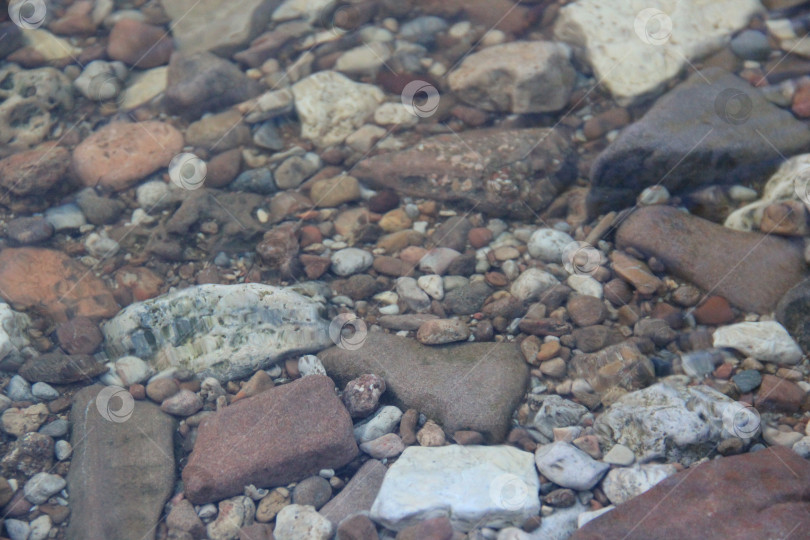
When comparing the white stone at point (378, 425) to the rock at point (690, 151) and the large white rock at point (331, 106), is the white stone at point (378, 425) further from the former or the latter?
the large white rock at point (331, 106)

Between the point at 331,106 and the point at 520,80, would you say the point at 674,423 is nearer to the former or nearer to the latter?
the point at 520,80

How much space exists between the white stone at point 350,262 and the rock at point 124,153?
1791mm

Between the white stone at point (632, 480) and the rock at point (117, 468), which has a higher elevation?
the white stone at point (632, 480)

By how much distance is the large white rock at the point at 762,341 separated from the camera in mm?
3377

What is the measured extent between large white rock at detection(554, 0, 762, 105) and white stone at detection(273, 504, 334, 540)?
13.0ft

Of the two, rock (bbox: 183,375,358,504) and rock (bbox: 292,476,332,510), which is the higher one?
rock (bbox: 183,375,358,504)

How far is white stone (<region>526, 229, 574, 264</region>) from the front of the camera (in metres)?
4.07

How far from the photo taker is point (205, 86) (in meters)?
5.07

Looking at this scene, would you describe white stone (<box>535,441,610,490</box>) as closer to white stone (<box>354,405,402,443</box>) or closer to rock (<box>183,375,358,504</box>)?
white stone (<box>354,405,402,443</box>)

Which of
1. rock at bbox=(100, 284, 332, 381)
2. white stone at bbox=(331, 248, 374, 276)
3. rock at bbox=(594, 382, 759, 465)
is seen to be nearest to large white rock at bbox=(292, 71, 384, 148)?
white stone at bbox=(331, 248, 374, 276)

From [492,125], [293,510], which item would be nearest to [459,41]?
[492,125]

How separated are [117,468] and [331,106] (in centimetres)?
320

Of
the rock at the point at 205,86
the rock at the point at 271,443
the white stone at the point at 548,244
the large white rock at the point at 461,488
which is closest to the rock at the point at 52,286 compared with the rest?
the rock at the point at 271,443

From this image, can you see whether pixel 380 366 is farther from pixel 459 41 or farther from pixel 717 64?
pixel 717 64
